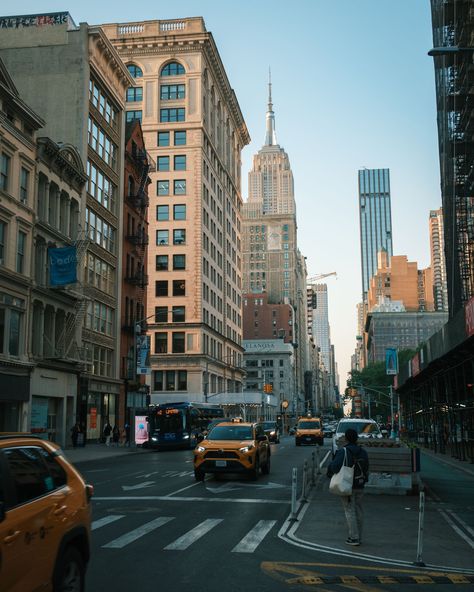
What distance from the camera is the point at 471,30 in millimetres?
37062

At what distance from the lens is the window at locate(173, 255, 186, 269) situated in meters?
85.6

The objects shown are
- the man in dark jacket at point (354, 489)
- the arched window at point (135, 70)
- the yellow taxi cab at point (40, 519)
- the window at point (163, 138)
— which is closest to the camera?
the yellow taxi cab at point (40, 519)

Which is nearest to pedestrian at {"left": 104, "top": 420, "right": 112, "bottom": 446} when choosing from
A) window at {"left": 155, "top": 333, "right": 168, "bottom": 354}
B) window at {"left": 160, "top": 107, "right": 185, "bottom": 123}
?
window at {"left": 155, "top": 333, "right": 168, "bottom": 354}

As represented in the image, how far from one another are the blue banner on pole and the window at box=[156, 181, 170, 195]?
1899 inches

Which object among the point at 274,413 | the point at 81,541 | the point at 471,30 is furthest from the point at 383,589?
the point at 274,413

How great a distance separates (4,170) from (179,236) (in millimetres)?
50013

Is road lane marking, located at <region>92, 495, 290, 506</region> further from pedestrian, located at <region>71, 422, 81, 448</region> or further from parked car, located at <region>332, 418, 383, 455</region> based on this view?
pedestrian, located at <region>71, 422, 81, 448</region>

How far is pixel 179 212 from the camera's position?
3430 inches

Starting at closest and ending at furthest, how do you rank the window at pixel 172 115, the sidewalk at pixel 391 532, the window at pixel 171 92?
the sidewalk at pixel 391 532 → the window at pixel 172 115 → the window at pixel 171 92

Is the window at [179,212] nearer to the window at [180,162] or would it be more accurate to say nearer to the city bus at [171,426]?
the window at [180,162]

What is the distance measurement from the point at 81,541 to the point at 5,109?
114 ft

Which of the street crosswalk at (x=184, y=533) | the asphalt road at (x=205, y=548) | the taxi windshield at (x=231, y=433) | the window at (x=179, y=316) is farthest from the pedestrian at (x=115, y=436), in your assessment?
the street crosswalk at (x=184, y=533)

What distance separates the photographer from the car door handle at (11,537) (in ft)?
16.3

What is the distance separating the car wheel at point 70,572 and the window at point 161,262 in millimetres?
79961
